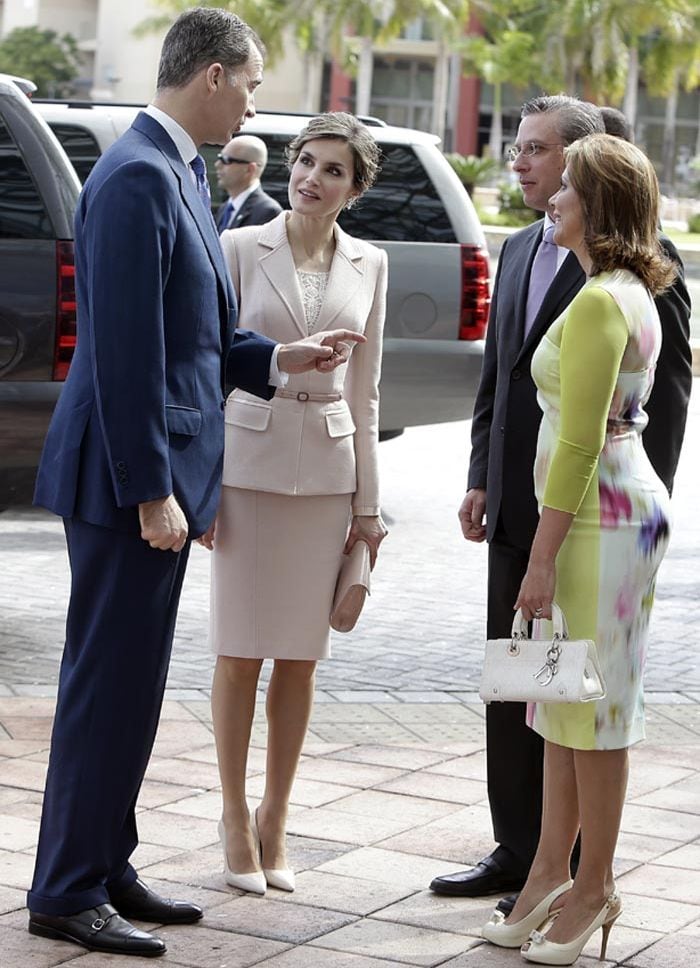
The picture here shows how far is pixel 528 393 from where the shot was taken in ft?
15.1

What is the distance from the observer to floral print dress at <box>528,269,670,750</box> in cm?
394

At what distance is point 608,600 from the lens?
4086 mm

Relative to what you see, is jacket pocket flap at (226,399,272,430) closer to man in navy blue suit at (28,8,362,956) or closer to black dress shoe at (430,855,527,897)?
man in navy blue suit at (28,8,362,956)

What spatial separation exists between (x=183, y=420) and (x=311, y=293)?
87cm

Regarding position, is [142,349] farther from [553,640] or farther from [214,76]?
[553,640]

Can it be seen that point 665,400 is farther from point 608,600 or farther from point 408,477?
point 408,477

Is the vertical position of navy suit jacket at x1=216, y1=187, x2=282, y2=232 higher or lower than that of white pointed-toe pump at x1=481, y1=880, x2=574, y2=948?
higher

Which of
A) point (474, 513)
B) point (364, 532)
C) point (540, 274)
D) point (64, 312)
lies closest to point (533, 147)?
point (540, 274)

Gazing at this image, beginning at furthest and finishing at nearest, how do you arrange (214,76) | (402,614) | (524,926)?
(402,614)
(524,926)
(214,76)

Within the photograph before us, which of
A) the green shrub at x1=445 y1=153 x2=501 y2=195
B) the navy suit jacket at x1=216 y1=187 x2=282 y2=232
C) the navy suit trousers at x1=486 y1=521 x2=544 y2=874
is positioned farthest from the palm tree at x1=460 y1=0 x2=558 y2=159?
the navy suit trousers at x1=486 y1=521 x2=544 y2=874

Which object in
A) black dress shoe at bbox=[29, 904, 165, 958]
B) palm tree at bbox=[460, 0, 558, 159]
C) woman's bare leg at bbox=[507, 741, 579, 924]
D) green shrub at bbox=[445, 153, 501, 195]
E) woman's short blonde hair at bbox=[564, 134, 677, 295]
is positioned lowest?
black dress shoe at bbox=[29, 904, 165, 958]

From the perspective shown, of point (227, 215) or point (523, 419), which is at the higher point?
point (227, 215)

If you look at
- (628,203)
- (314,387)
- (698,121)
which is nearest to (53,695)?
(314,387)

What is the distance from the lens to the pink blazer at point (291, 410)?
4.71 metres
